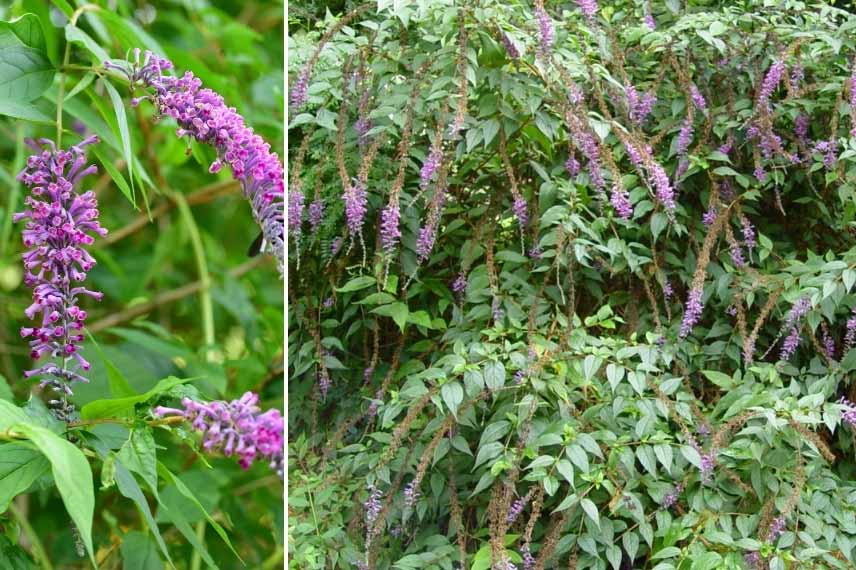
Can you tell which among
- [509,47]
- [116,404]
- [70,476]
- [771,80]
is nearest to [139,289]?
[509,47]

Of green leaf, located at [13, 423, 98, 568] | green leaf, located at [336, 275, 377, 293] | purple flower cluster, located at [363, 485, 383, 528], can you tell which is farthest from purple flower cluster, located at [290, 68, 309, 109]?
green leaf, located at [13, 423, 98, 568]

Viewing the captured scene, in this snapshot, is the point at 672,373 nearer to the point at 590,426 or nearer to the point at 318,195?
the point at 590,426

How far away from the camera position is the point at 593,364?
3.65ft

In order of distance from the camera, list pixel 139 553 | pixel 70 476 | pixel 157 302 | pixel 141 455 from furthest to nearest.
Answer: pixel 157 302, pixel 139 553, pixel 141 455, pixel 70 476

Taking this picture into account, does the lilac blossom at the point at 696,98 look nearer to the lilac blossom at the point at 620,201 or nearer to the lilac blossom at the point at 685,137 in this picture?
the lilac blossom at the point at 685,137

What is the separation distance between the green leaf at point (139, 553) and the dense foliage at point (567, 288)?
0.40 metres

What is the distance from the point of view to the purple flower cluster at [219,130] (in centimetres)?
49

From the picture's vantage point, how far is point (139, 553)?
0.73 m

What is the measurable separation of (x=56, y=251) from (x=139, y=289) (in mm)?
676

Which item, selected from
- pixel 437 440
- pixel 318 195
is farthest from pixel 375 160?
pixel 437 440

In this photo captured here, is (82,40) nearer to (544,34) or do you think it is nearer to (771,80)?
(544,34)

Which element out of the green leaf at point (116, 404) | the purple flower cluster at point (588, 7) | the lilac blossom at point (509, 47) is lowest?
the purple flower cluster at point (588, 7)

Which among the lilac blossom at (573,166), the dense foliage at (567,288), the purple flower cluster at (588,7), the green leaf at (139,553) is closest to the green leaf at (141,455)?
the green leaf at (139,553)

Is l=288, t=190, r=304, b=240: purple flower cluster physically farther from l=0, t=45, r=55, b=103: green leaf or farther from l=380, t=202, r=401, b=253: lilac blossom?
l=0, t=45, r=55, b=103: green leaf
